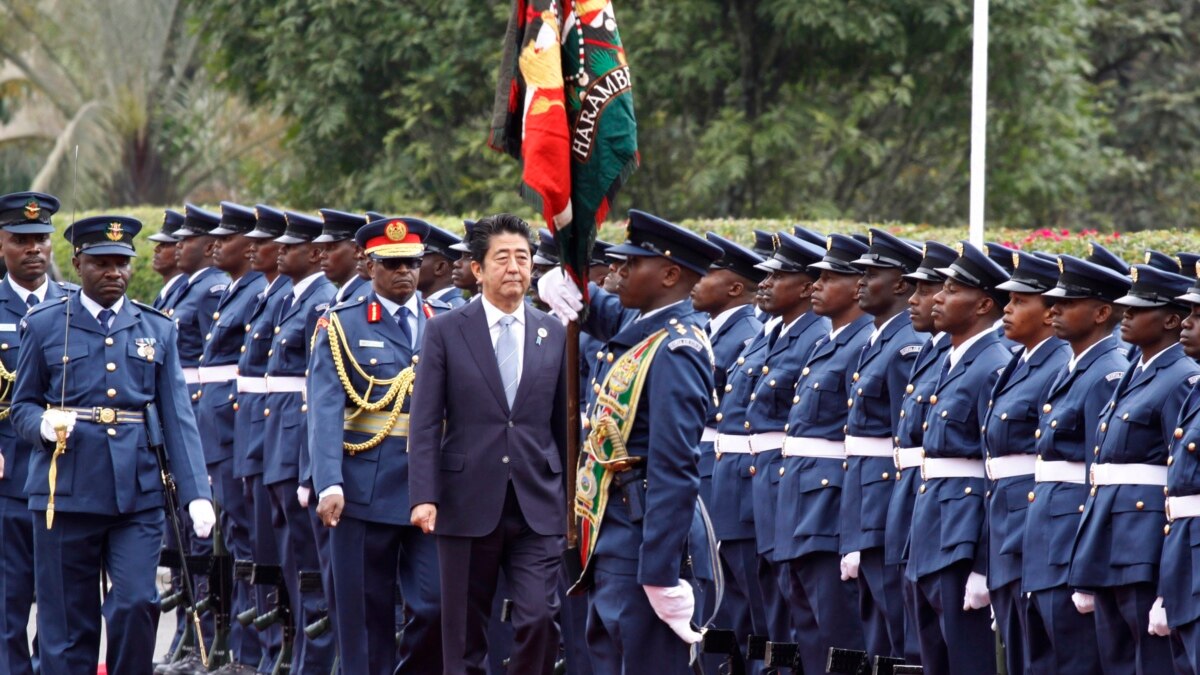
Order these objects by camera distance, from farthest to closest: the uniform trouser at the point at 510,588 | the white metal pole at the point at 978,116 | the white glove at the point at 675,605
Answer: the white metal pole at the point at 978,116
the uniform trouser at the point at 510,588
the white glove at the point at 675,605

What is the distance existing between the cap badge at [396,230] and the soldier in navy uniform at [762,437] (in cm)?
183

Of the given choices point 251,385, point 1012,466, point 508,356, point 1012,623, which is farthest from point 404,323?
point 1012,623

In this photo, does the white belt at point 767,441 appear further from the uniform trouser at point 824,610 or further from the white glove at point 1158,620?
the white glove at point 1158,620

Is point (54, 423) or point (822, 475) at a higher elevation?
point (54, 423)

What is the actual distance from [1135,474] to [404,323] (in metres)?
4.14

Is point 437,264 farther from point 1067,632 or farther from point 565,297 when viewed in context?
point 1067,632

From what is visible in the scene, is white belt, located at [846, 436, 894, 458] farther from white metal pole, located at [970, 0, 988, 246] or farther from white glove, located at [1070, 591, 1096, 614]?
white metal pole, located at [970, 0, 988, 246]

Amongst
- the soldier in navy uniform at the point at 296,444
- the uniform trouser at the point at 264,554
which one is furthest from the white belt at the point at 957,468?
the uniform trouser at the point at 264,554

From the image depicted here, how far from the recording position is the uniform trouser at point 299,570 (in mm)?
10812

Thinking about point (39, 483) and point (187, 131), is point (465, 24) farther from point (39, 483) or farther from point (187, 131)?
point (39, 483)

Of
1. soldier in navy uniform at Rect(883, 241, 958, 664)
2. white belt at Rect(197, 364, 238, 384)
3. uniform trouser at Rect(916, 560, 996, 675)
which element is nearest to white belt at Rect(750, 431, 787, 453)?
soldier in navy uniform at Rect(883, 241, 958, 664)

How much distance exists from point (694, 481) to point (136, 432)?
3.07 metres

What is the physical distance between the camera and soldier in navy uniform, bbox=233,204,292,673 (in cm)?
1153

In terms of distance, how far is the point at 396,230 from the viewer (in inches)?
400
